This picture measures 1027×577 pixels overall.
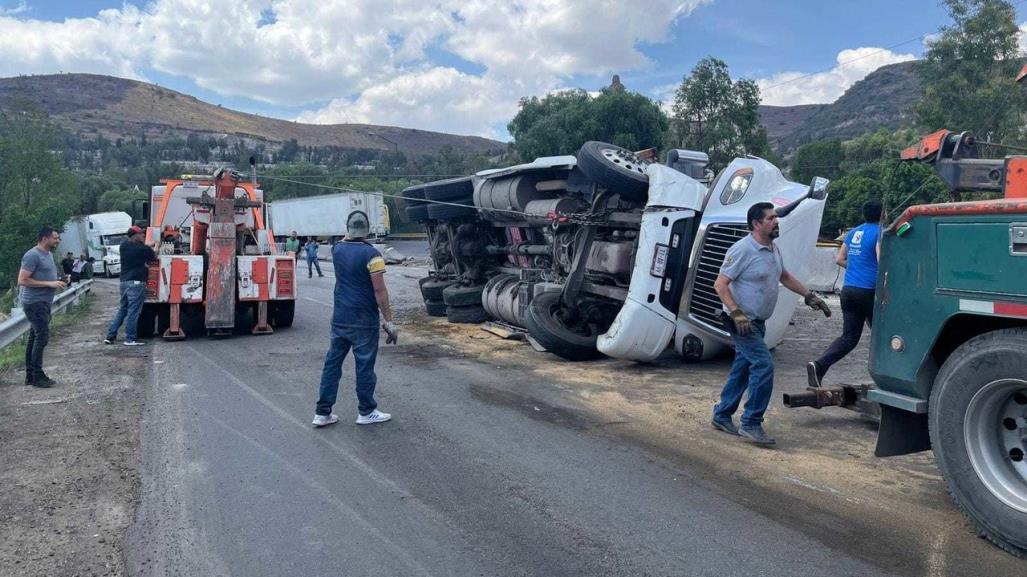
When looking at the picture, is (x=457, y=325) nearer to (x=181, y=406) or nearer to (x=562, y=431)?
(x=181, y=406)

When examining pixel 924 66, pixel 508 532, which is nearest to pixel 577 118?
pixel 924 66

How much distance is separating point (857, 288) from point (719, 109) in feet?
113

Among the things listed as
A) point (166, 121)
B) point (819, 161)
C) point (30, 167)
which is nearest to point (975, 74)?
point (819, 161)

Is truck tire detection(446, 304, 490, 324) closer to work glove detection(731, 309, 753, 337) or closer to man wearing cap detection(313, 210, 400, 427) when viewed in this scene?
man wearing cap detection(313, 210, 400, 427)

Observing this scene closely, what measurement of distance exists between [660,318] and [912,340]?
4200mm

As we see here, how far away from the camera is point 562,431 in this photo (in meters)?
6.10

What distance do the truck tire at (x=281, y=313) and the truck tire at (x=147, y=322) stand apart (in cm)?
169

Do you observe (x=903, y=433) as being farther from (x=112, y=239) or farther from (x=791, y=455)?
(x=112, y=239)

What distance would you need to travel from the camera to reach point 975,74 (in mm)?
36000

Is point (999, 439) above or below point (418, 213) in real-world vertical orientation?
below

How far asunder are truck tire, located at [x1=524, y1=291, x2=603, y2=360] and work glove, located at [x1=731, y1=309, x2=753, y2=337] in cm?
359

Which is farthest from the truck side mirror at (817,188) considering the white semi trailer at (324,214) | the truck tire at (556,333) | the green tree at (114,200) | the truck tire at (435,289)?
the green tree at (114,200)

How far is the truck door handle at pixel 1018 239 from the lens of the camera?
3.54 m

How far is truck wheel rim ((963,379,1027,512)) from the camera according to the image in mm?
3783
